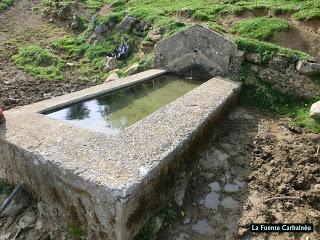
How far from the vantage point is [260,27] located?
10.7 meters

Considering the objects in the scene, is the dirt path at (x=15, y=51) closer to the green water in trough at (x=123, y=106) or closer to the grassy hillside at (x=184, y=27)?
the grassy hillside at (x=184, y=27)

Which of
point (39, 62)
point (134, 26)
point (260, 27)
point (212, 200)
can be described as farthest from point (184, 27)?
point (212, 200)

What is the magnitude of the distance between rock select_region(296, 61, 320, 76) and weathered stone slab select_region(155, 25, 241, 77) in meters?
1.58

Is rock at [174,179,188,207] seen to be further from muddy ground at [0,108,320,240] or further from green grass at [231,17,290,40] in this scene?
green grass at [231,17,290,40]

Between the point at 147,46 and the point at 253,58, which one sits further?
the point at 147,46

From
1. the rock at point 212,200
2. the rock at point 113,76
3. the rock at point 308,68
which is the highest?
the rock at point 308,68

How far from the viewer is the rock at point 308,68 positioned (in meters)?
8.53

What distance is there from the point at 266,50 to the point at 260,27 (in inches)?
75.7

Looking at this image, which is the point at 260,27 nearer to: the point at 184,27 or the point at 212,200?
the point at 184,27

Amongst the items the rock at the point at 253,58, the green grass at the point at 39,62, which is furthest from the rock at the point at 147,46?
the rock at the point at 253,58

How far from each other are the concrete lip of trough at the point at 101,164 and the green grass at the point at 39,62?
5442mm

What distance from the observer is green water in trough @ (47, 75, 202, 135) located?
6.35 m

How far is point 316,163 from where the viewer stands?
6.34 meters

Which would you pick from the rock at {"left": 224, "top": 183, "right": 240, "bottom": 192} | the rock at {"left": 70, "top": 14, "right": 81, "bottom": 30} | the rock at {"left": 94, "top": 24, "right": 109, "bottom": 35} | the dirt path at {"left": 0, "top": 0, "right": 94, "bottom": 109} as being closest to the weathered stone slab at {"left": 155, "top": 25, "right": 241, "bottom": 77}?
the dirt path at {"left": 0, "top": 0, "right": 94, "bottom": 109}
